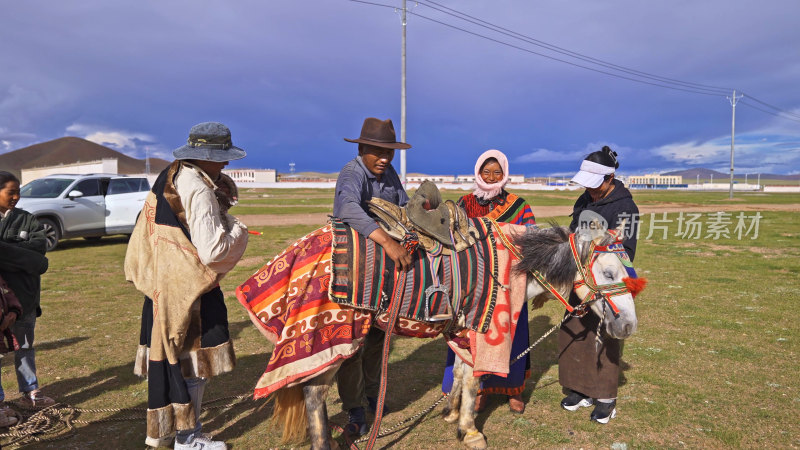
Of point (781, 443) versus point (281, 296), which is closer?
point (281, 296)

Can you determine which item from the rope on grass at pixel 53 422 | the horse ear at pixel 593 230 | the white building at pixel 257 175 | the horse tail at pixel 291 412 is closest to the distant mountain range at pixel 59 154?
the white building at pixel 257 175

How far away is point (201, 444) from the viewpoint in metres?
2.89

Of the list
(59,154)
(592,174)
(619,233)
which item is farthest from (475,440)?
(59,154)

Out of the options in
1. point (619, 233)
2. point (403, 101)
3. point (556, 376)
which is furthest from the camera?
point (403, 101)

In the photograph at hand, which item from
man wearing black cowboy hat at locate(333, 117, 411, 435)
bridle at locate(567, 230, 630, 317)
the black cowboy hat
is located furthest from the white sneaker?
bridle at locate(567, 230, 630, 317)

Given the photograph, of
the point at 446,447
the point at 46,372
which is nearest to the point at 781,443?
the point at 446,447

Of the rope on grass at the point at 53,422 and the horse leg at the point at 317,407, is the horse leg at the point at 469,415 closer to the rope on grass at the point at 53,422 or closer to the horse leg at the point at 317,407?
the horse leg at the point at 317,407

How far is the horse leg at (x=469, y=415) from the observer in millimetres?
3117

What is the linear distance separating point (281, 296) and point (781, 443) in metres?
3.70

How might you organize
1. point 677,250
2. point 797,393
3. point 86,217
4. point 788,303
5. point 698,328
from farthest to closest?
point 677,250 < point 86,217 < point 788,303 < point 698,328 < point 797,393

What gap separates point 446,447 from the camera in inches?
125

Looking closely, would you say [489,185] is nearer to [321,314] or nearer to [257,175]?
[321,314]

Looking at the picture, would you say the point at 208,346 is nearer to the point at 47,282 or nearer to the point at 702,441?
the point at 702,441

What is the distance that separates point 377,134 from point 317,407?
1.78 metres
